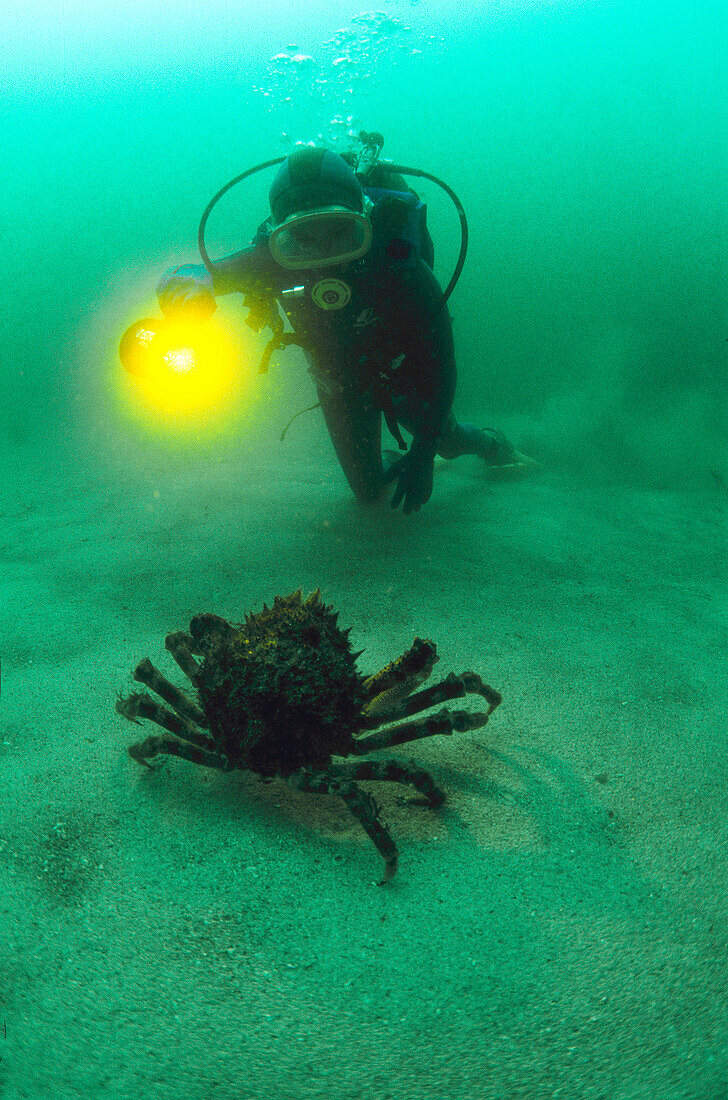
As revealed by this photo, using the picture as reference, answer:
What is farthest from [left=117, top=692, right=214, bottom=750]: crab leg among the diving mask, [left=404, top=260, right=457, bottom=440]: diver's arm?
[left=404, top=260, right=457, bottom=440]: diver's arm

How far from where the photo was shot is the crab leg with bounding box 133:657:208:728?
6.82 ft

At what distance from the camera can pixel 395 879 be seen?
5.51 ft

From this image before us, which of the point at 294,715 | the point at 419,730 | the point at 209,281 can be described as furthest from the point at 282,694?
the point at 209,281

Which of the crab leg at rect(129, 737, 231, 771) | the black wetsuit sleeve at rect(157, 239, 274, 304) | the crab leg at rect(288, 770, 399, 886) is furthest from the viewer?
the black wetsuit sleeve at rect(157, 239, 274, 304)

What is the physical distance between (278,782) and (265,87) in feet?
145

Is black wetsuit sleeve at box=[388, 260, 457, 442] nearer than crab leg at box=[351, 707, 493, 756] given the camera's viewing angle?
No

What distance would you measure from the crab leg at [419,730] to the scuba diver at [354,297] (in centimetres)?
253

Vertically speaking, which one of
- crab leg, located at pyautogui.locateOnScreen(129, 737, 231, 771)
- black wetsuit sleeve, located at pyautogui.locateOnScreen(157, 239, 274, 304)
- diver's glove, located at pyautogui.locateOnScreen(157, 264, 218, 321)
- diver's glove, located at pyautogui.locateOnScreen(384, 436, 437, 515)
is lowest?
crab leg, located at pyautogui.locateOnScreen(129, 737, 231, 771)

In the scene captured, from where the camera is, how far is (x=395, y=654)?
2961 millimetres

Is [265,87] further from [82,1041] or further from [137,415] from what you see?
[82,1041]

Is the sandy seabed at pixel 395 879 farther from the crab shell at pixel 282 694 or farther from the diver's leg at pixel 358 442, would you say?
the diver's leg at pixel 358 442

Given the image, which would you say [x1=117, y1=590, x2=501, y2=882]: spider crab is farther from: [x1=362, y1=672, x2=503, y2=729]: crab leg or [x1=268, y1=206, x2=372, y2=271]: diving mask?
[x1=268, y1=206, x2=372, y2=271]: diving mask

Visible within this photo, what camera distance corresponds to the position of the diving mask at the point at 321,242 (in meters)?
3.61

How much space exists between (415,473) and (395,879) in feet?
10.4
